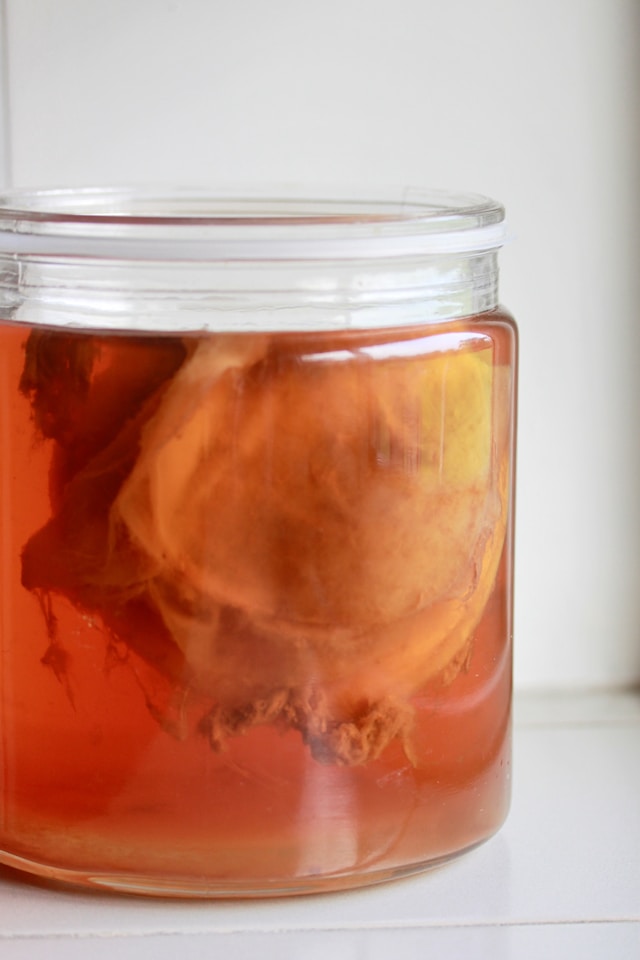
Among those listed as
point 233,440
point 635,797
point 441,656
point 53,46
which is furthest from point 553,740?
point 53,46

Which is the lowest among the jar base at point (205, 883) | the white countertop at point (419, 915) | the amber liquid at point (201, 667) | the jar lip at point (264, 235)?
the white countertop at point (419, 915)

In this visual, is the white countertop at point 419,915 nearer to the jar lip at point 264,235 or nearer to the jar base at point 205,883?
the jar base at point 205,883

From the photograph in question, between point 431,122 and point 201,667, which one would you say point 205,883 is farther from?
point 431,122

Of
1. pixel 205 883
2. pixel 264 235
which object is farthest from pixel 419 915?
pixel 264 235

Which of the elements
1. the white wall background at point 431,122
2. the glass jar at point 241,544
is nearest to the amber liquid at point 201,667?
the glass jar at point 241,544

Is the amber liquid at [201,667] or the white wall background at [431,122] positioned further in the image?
the white wall background at [431,122]

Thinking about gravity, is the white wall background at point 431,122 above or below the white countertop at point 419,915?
above
